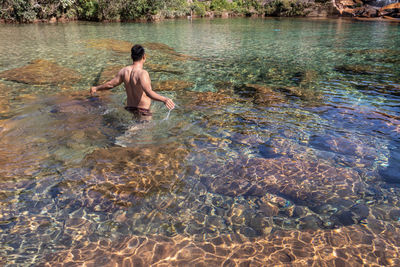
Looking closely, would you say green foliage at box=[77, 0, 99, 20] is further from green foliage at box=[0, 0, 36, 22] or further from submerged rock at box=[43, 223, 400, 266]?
submerged rock at box=[43, 223, 400, 266]

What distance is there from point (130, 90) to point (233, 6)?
52.6 metres

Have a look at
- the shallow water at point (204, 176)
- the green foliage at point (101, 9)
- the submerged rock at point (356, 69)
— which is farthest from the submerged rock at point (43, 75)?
the green foliage at point (101, 9)

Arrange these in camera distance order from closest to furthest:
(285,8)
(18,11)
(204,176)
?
(204,176), (18,11), (285,8)

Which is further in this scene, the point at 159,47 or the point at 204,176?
the point at 159,47

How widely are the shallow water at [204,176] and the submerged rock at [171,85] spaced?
7.2 inches

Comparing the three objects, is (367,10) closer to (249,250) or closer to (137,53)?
(137,53)

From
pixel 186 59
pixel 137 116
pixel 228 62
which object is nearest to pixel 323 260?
pixel 137 116

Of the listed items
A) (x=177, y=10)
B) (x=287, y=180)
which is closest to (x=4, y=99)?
(x=287, y=180)

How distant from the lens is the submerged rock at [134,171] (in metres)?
3.60

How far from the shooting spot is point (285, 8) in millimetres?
46156

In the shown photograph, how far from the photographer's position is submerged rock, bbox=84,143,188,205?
3.60 metres

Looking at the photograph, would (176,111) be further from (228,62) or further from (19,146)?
(228,62)

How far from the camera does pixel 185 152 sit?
4582mm

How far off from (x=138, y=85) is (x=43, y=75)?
561 cm
